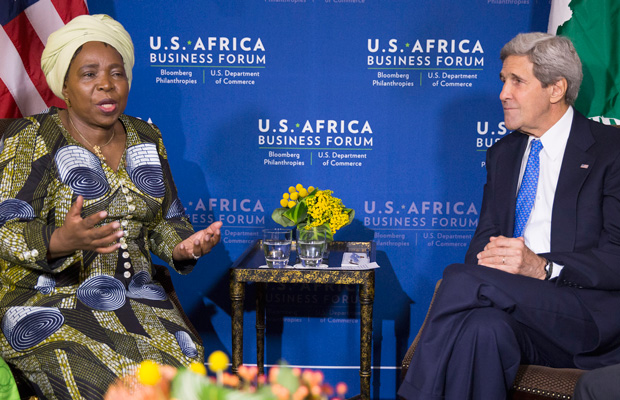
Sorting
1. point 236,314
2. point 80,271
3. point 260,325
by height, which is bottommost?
point 260,325

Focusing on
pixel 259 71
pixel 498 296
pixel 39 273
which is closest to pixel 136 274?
pixel 39 273

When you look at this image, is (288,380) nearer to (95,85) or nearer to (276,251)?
(95,85)

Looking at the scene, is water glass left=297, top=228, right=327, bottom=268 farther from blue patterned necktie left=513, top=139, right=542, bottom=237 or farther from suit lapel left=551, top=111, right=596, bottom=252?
suit lapel left=551, top=111, right=596, bottom=252

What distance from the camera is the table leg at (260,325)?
339 cm

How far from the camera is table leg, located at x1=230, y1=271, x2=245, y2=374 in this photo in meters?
2.65

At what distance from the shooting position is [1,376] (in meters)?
1.58

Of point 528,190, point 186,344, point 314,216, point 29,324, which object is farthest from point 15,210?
point 528,190

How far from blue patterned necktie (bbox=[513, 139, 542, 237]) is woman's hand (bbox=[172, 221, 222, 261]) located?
4.05 ft

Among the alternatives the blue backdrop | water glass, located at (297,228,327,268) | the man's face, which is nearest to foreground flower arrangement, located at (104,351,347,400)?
water glass, located at (297,228,327,268)

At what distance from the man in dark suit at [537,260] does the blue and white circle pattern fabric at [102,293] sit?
105 cm

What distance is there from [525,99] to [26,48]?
99.7 inches

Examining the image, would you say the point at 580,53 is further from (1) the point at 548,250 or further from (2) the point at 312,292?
(2) the point at 312,292

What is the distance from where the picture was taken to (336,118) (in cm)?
346

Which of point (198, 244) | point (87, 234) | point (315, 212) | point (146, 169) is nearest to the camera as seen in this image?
point (87, 234)
